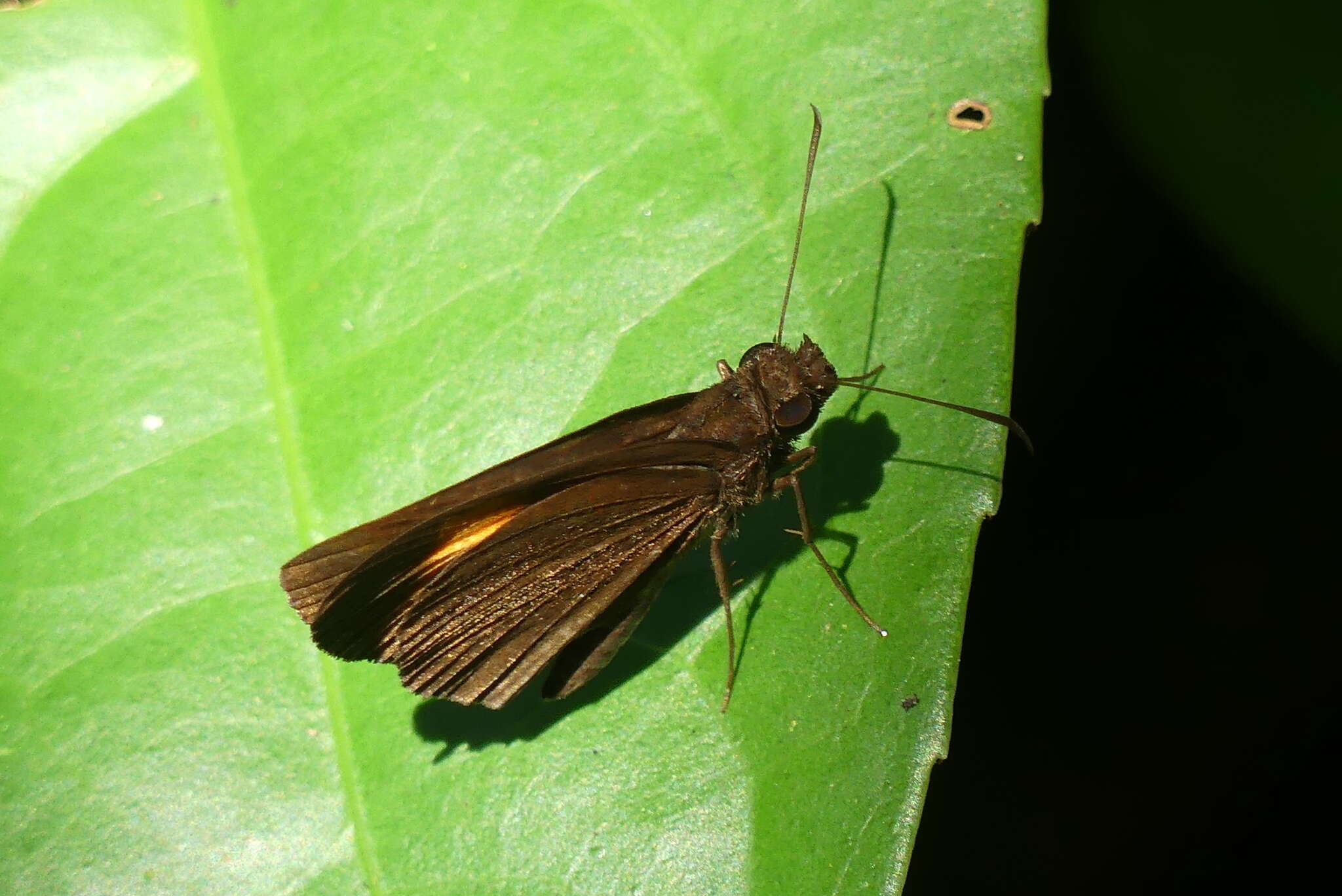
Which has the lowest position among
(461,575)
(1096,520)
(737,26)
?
(1096,520)

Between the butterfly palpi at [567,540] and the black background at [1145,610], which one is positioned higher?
the butterfly palpi at [567,540]

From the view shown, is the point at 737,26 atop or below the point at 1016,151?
atop

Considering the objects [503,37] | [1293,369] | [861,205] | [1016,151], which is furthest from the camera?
[1293,369]

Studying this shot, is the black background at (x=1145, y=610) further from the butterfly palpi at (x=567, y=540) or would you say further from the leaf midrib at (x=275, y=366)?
the leaf midrib at (x=275, y=366)

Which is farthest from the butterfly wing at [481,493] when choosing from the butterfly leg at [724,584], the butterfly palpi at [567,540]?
the butterfly leg at [724,584]

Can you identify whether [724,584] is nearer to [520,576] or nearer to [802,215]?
[520,576]

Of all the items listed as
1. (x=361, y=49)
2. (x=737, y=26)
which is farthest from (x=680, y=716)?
(x=361, y=49)

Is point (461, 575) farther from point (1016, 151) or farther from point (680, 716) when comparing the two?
point (1016, 151)

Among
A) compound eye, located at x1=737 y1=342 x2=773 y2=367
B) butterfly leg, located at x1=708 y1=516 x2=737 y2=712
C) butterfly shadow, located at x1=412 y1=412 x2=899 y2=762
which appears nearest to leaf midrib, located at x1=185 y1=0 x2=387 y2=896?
butterfly shadow, located at x1=412 y1=412 x2=899 y2=762
